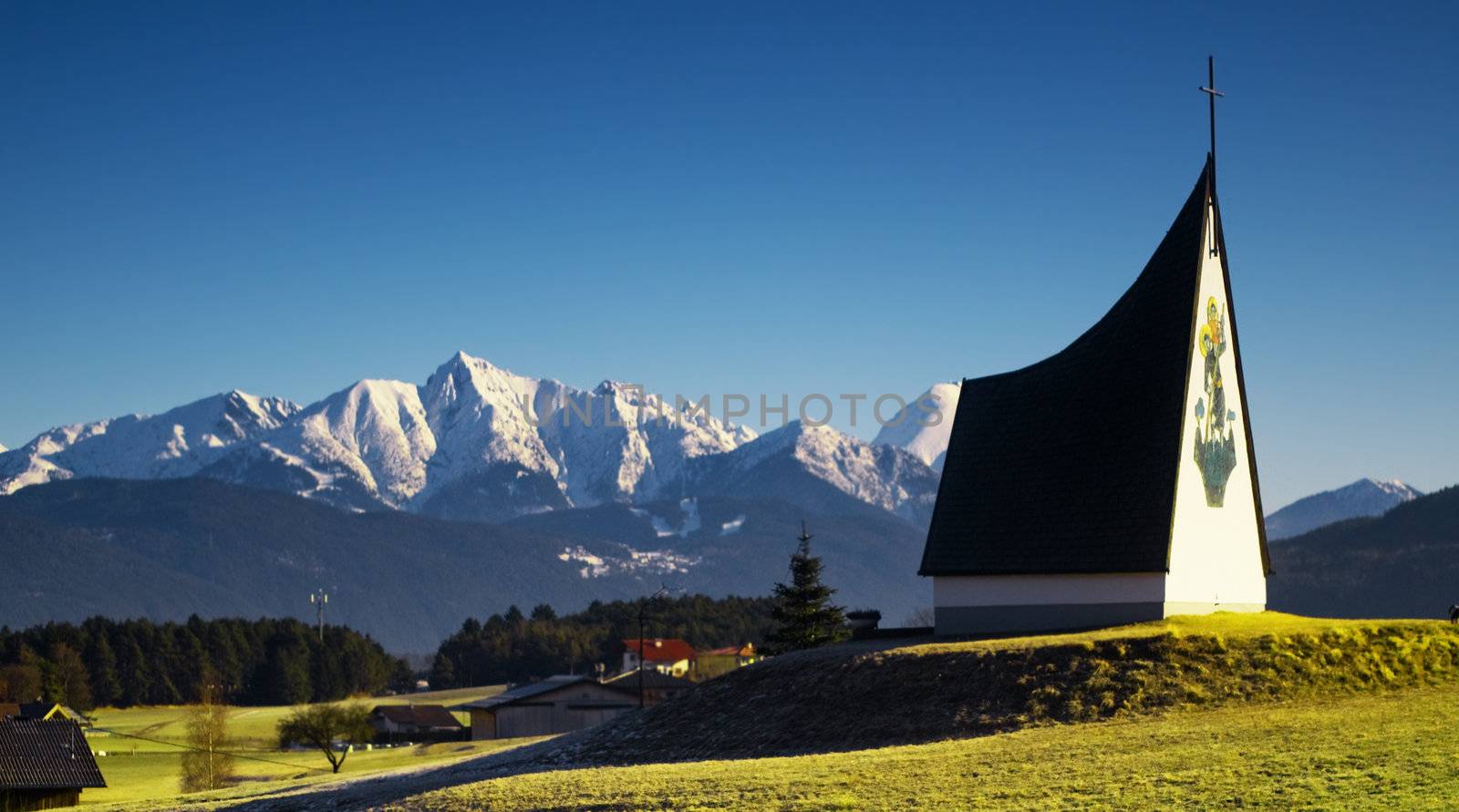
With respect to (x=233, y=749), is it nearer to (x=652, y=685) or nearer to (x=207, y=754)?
(x=207, y=754)

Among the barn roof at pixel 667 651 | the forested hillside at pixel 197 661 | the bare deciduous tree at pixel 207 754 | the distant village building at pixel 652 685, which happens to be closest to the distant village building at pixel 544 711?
the distant village building at pixel 652 685

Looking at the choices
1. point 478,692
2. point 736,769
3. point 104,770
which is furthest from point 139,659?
point 736,769

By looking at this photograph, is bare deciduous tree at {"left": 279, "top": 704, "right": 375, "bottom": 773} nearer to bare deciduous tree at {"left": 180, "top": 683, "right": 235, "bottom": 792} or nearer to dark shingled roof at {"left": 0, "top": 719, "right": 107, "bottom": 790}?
bare deciduous tree at {"left": 180, "top": 683, "right": 235, "bottom": 792}

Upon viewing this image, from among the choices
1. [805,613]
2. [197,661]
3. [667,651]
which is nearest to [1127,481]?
[805,613]

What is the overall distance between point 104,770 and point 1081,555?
67.9m

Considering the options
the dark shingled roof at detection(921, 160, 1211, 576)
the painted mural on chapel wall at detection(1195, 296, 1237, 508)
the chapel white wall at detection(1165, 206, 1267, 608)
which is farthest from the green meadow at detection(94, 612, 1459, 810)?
the painted mural on chapel wall at detection(1195, 296, 1237, 508)

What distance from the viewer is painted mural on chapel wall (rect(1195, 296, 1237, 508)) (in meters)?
42.5

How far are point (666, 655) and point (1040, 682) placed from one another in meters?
119

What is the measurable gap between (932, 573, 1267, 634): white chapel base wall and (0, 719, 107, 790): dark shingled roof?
29574 millimetres

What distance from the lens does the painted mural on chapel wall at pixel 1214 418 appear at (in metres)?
42.5

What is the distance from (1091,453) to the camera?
4338cm

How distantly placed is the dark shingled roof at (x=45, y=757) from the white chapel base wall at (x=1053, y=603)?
29574mm

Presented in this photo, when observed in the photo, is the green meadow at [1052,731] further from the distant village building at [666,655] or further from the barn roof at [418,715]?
the distant village building at [666,655]

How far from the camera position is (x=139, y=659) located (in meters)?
154
